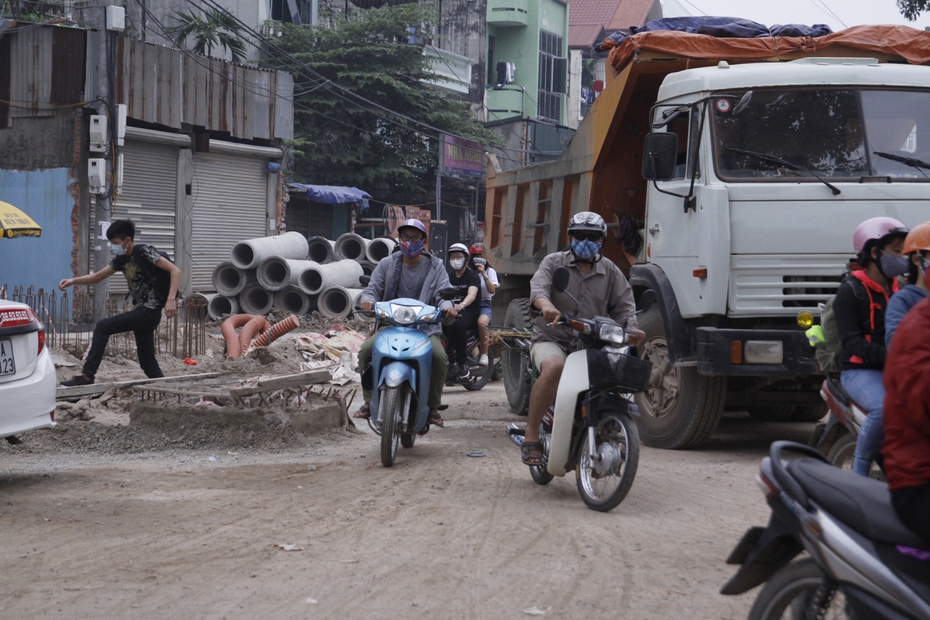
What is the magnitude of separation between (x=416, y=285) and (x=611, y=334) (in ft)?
8.31

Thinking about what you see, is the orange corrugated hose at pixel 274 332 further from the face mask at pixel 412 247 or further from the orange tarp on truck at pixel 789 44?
the orange tarp on truck at pixel 789 44

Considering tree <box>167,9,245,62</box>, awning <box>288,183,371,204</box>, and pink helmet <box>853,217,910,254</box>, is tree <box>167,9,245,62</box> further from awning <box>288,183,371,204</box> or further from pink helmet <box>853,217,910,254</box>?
pink helmet <box>853,217,910,254</box>

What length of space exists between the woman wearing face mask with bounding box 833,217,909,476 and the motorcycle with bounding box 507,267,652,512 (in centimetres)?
121

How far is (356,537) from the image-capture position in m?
5.05

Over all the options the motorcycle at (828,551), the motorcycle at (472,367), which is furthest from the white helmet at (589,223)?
the motorcycle at (472,367)

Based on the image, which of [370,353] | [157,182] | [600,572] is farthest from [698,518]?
[157,182]

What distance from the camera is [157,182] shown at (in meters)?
21.5

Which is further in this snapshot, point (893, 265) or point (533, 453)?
point (533, 453)

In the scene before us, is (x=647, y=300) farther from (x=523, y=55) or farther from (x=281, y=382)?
(x=523, y=55)

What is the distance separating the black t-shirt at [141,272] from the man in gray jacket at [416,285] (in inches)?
88.2

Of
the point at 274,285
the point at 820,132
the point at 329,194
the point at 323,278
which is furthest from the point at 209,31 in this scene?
the point at 820,132

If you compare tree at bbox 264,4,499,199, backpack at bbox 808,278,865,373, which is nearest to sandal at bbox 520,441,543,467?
backpack at bbox 808,278,865,373

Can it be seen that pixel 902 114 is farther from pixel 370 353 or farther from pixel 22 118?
pixel 22 118

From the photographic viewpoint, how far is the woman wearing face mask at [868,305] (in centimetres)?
491
